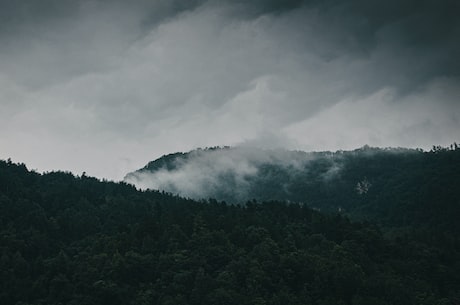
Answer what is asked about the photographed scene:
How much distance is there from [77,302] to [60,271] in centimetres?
1141

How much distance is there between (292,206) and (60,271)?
6939 cm

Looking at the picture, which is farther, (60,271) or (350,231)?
(350,231)

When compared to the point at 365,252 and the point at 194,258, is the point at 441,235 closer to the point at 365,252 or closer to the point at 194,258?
the point at 365,252

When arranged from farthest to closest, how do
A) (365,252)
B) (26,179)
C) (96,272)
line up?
(26,179), (365,252), (96,272)

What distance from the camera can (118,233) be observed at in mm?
112062

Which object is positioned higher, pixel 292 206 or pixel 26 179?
pixel 26 179

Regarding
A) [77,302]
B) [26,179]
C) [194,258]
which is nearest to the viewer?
[77,302]

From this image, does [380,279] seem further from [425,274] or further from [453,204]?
[453,204]

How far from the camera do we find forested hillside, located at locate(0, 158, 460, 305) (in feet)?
294

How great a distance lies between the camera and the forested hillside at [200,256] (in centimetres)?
8956

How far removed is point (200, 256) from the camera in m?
102

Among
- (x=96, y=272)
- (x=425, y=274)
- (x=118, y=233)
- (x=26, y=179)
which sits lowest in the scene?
(x=425, y=274)

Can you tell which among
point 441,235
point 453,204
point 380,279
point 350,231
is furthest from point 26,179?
point 453,204

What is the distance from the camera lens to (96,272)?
93.2 metres
